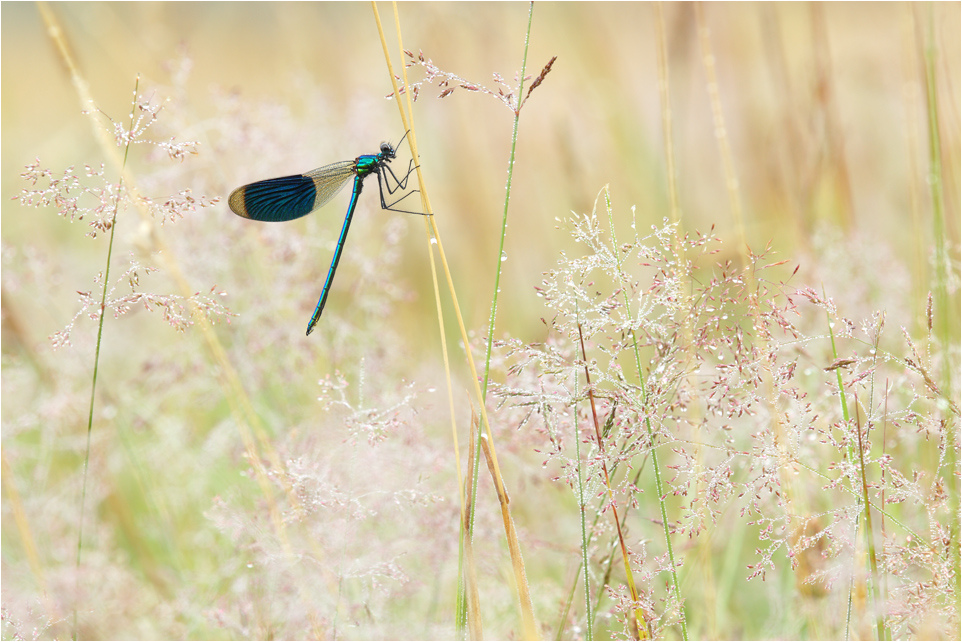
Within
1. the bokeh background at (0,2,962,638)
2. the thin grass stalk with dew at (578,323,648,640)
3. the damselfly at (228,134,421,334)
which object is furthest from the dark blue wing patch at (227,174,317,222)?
the thin grass stalk with dew at (578,323,648,640)

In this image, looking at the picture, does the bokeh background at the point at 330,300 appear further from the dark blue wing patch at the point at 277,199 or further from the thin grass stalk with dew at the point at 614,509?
the thin grass stalk with dew at the point at 614,509

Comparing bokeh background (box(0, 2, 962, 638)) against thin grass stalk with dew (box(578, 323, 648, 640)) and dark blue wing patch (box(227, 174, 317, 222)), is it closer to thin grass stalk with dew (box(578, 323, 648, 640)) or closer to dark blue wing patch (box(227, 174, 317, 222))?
dark blue wing patch (box(227, 174, 317, 222))

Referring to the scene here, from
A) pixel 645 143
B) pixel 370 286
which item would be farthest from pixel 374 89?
pixel 370 286

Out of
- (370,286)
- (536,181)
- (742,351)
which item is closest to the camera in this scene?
(742,351)

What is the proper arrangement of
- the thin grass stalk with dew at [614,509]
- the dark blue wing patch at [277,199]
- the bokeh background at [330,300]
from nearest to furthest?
the thin grass stalk with dew at [614,509] < the bokeh background at [330,300] < the dark blue wing patch at [277,199]

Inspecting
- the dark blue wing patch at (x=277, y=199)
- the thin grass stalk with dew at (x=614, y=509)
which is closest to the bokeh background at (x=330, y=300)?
the dark blue wing patch at (x=277, y=199)

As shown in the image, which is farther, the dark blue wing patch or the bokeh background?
the dark blue wing patch

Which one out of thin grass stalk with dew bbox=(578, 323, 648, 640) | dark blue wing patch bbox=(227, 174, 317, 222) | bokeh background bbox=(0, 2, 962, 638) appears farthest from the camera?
dark blue wing patch bbox=(227, 174, 317, 222)

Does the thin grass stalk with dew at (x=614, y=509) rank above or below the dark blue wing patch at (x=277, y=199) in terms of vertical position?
below

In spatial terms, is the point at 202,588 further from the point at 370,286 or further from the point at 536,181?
the point at 536,181
